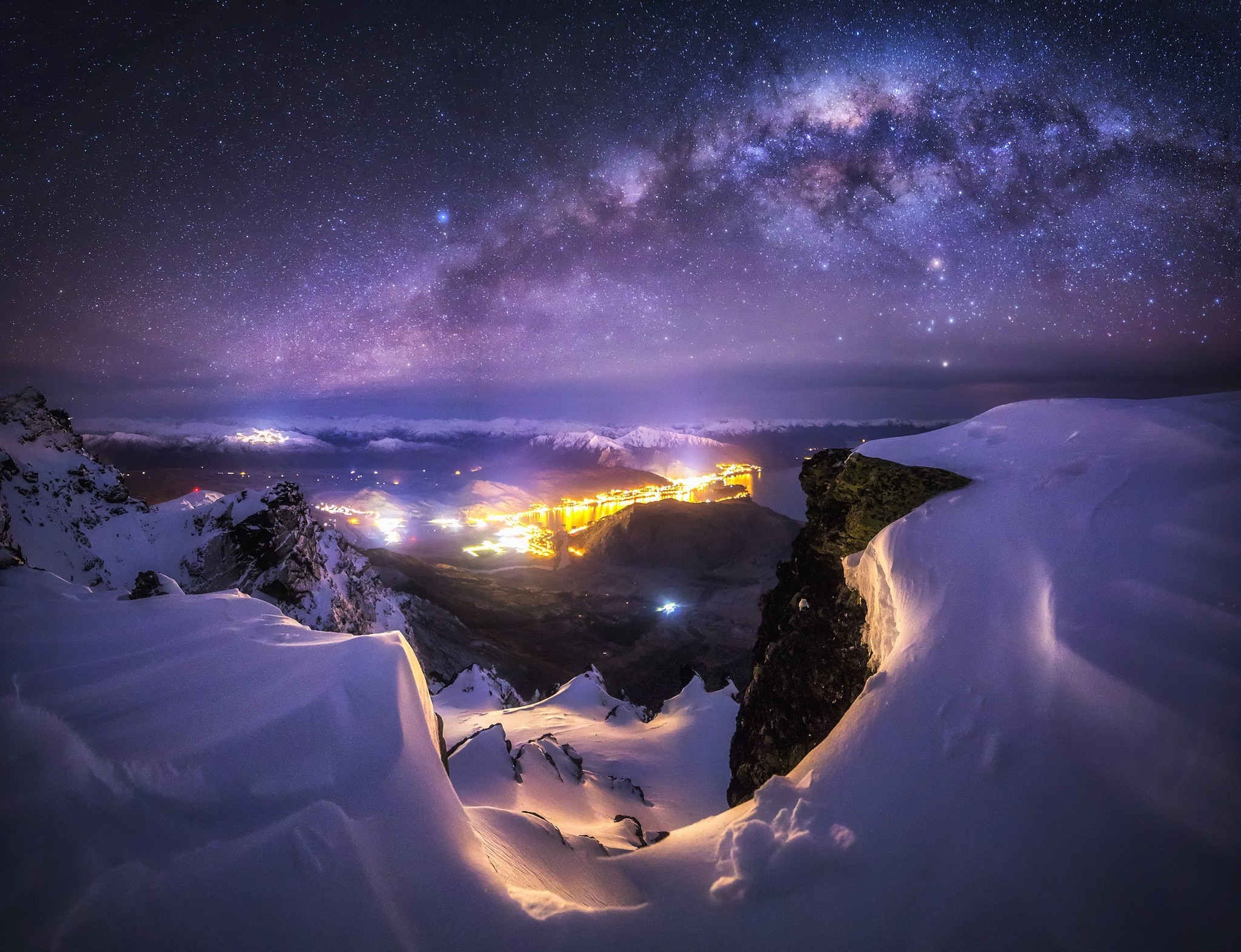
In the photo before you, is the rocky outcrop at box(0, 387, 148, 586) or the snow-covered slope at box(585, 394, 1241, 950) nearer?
the snow-covered slope at box(585, 394, 1241, 950)

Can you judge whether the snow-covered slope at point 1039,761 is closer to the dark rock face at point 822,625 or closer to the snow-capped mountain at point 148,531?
the dark rock face at point 822,625

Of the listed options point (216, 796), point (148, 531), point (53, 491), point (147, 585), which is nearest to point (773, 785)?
point (216, 796)

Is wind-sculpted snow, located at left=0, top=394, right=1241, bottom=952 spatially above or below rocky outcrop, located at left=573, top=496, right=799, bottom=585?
above

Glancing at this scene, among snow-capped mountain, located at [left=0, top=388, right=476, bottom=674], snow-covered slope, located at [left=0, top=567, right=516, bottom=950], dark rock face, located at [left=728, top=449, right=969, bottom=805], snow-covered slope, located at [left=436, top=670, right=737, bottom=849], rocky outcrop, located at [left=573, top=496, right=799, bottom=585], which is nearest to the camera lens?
snow-covered slope, located at [left=0, top=567, right=516, bottom=950]

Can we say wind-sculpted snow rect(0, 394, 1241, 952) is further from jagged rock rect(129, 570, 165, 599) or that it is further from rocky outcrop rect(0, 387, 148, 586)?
rocky outcrop rect(0, 387, 148, 586)

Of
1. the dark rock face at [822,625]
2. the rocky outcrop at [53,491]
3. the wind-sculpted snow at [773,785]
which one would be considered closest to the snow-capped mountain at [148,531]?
the rocky outcrop at [53,491]

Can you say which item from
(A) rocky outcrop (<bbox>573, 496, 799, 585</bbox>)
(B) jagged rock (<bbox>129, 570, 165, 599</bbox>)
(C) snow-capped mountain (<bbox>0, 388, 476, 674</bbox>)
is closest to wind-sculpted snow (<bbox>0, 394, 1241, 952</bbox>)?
(B) jagged rock (<bbox>129, 570, 165, 599</bbox>)

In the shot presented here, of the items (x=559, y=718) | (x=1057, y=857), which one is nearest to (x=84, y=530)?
(x=559, y=718)

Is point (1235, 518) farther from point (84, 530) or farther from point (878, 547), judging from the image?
point (84, 530)
